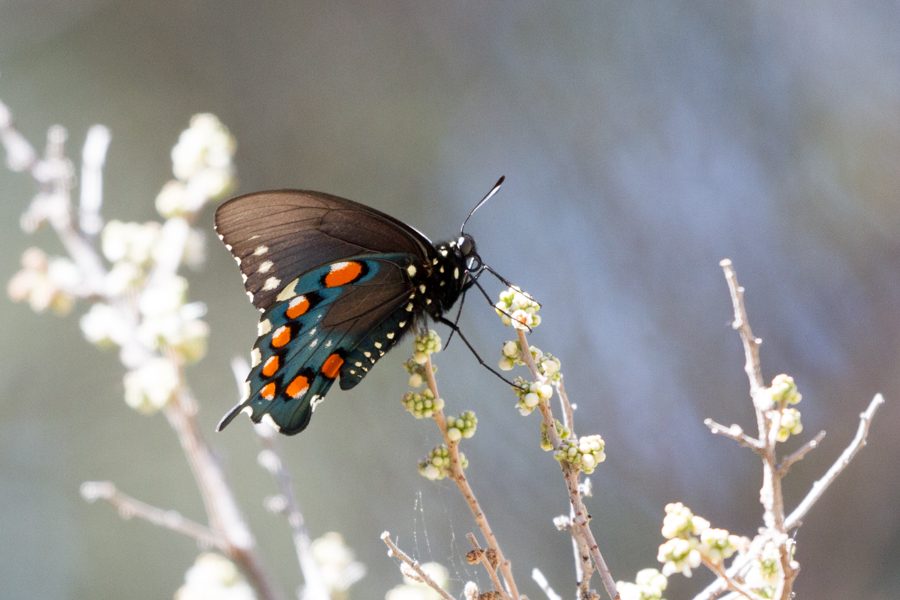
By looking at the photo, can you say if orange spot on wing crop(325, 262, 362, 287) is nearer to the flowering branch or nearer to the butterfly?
the butterfly

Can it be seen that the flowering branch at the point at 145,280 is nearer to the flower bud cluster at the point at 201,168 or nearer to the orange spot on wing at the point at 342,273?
the flower bud cluster at the point at 201,168

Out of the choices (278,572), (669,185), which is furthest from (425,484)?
(669,185)

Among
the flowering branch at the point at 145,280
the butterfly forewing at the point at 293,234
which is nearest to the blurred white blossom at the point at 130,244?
the flowering branch at the point at 145,280

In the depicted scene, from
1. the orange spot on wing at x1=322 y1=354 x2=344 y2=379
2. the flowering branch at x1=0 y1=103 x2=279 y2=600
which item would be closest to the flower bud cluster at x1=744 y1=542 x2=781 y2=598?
the orange spot on wing at x1=322 y1=354 x2=344 y2=379

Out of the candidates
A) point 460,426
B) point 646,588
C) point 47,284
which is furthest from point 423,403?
point 47,284

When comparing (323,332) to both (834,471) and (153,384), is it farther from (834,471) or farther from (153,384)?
(834,471)

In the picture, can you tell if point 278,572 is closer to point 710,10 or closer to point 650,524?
point 650,524
